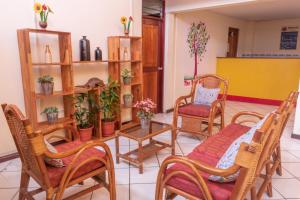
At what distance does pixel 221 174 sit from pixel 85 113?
2.41 metres

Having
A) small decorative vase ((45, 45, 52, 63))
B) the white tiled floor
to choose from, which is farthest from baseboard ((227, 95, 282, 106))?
small decorative vase ((45, 45, 52, 63))

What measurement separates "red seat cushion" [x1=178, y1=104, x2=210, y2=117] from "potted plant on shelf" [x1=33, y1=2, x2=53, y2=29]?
6.93 feet

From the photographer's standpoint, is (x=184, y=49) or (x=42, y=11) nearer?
(x=42, y=11)

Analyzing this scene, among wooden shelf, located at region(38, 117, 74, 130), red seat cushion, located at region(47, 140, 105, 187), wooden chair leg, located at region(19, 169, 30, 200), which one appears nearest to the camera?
red seat cushion, located at region(47, 140, 105, 187)

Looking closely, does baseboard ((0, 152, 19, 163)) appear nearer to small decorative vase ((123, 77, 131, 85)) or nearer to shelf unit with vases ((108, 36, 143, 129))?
shelf unit with vases ((108, 36, 143, 129))

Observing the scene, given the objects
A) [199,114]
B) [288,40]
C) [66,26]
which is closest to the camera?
[66,26]

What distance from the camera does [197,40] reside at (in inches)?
214

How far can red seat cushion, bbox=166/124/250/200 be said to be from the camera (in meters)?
1.32

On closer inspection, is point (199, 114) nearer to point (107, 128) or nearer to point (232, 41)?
point (107, 128)

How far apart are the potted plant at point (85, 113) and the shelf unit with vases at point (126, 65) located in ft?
1.51

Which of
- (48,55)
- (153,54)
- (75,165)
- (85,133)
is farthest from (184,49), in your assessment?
(75,165)

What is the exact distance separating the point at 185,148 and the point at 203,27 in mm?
3608

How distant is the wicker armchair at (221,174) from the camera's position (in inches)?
43.7

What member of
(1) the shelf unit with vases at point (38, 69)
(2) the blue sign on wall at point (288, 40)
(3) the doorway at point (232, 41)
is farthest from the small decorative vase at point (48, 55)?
(2) the blue sign on wall at point (288, 40)
